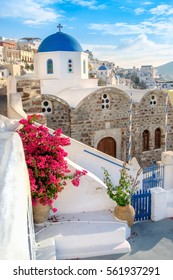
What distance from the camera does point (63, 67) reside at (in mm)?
13578

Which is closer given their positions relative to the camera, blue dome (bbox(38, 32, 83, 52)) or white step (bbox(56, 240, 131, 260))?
white step (bbox(56, 240, 131, 260))

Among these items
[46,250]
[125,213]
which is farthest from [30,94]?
[46,250]

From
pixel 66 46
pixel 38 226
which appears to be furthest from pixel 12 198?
pixel 66 46

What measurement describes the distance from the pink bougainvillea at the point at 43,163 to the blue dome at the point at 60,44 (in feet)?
31.5

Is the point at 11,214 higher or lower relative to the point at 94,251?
higher

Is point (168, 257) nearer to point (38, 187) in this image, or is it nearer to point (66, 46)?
point (38, 187)

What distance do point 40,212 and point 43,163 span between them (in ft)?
2.97

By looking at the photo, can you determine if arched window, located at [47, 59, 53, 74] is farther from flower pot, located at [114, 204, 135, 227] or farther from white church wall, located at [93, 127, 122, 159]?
flower pot, located at [114, 204, 135, 227]

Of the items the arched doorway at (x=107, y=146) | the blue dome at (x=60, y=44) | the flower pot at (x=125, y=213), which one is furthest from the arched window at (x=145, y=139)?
the flower pot at (x=125, y=213)

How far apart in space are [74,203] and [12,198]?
3.30 meters

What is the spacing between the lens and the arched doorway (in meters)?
11.9

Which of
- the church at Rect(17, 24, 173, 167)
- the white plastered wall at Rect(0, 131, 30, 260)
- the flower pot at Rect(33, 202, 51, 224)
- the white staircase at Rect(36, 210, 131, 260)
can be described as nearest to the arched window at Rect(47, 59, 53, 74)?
the church at Rect(17, 24, 173, 167)

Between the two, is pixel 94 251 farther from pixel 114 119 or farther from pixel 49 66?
pixel 49 66

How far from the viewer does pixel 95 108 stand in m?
11.4
